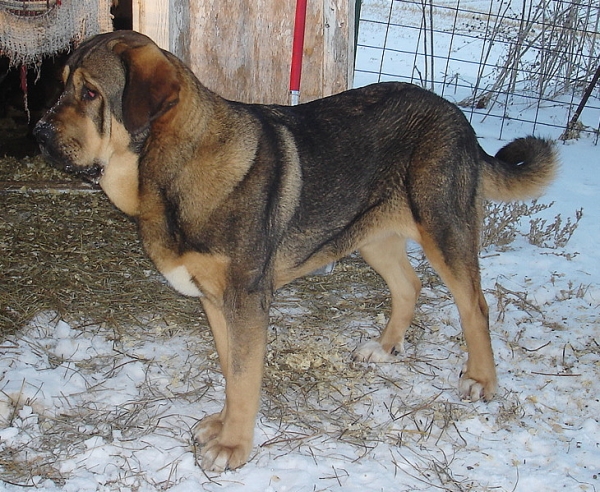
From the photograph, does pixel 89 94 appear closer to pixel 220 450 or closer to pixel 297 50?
pixel 220 450

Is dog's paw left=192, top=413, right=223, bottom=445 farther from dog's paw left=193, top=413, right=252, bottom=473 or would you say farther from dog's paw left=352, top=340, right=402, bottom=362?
dog's paw left=352, top=340, right=402, bottom=362

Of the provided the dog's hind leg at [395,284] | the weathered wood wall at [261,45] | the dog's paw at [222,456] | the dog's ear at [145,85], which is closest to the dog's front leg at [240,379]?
the dog's paw at [222,456]

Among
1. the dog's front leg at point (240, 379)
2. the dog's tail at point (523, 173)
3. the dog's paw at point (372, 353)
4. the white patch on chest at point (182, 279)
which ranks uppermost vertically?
the dog's tail at point (523, 173)

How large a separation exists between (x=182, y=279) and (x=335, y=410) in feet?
3.53

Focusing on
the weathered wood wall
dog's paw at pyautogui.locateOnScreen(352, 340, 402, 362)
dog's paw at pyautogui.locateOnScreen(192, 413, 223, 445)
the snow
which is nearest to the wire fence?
the weathered wood wall

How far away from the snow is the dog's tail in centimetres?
95

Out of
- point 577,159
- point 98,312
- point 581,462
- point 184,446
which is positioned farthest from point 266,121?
point 577,159

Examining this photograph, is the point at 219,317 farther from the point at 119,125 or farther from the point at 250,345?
the point at 119,125

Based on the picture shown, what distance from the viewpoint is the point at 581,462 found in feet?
10.5

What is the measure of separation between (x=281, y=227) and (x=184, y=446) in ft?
3.54

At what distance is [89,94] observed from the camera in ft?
9.26

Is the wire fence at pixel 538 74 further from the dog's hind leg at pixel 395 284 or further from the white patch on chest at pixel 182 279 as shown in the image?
the white patch on chest at pixel 182 279

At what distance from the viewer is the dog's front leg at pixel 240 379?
305 centimetres

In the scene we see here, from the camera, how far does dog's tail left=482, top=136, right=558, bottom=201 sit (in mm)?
3797
